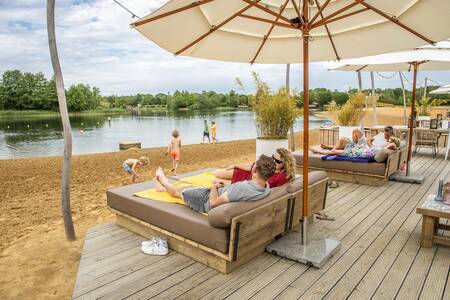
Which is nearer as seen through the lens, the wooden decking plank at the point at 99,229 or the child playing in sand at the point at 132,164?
the wooden decking plank at the point at 99,229

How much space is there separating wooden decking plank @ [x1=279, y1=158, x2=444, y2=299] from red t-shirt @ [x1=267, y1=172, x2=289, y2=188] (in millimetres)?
821

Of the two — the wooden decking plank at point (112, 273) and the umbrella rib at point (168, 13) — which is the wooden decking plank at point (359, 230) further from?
the umbrella rib at point (168, 13)

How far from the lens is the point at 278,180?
3.01 meters

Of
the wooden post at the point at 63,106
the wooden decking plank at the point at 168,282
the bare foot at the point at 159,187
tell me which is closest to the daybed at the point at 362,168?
the bare foot at the point at 159,187

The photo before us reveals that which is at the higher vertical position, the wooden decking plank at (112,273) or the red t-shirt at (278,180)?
the red t-shirt at (278,180)

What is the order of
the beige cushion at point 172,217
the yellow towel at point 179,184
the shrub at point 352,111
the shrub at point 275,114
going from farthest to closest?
the shrub at point 352,111, the shrub at point 275,114, the yellow towel at point 179,184, the beige cushion at point 172,217

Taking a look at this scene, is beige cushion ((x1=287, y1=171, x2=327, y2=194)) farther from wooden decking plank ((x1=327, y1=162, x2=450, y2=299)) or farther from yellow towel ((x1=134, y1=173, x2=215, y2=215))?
yellow towel ((x1=134, y1=173, x2=215, y2=215))

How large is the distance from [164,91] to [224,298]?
321ft

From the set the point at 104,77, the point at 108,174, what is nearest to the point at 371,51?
the point at 108,174

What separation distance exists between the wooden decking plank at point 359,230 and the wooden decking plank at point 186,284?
2.02ft

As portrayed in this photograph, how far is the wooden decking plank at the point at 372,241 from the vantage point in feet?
7.50

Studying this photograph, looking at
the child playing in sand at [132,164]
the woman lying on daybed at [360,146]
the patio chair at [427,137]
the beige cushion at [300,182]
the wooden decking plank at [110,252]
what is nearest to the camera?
the wooden decking plank at [110,252]

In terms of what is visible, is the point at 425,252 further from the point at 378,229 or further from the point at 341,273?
the point at 341,273

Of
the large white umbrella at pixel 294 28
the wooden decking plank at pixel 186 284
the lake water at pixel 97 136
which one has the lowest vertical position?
the lake water at pixel 97 136
